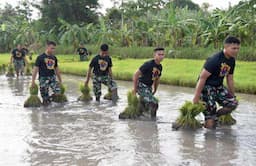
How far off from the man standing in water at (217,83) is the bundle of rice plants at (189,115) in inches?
5.4

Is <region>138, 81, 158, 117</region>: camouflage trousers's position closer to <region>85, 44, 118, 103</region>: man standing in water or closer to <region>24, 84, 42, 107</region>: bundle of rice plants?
<region>85, 44, 118, 103</region>: man standing in water

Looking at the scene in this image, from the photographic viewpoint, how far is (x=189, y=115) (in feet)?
27.0

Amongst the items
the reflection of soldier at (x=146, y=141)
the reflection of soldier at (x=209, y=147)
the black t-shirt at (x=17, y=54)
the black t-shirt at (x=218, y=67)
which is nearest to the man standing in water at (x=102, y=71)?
the reflection of soldier at (x=146, y=141)

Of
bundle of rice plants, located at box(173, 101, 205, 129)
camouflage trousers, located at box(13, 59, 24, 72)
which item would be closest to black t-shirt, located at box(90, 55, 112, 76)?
bundle of rice plants, located at box(173, 101, 205, 129)

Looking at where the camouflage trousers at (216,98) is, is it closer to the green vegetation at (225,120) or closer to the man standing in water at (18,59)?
the green vegetation at (225,120)

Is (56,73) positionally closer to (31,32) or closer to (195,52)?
(195,52)

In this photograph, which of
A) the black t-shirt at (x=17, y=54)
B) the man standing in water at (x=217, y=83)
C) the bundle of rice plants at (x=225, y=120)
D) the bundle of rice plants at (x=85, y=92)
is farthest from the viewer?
the black t-shirt at (x=17, y=54)

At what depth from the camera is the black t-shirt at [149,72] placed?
932 cm

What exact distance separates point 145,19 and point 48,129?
80.5 ft

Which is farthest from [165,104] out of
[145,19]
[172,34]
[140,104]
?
[145,19]

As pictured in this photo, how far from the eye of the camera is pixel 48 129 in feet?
29.3

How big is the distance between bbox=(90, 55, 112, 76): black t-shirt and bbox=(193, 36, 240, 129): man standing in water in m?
4.55

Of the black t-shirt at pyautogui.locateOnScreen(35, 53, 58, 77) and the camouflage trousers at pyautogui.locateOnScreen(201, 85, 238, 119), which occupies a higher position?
the black t-shirt at pyautogui.locateOnScreen(35, 53, 58, 77)

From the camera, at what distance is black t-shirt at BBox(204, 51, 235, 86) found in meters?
7.68
